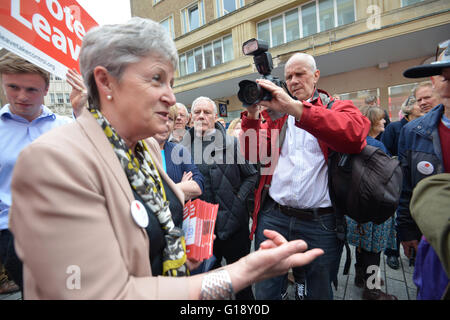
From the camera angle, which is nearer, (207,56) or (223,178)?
(223,178)

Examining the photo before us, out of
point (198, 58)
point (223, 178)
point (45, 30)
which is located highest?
point (198, 58)

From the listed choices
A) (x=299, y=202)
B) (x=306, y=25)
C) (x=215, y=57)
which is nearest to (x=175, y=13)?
(x=215, y=57)

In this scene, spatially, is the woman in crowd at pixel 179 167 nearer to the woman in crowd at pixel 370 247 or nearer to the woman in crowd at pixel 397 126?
the woman in crowd at pixel 370 247

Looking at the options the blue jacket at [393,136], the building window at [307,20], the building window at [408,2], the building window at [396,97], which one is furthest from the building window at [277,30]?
the blue jacket at [393,136]

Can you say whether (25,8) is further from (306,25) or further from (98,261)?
(306,25)

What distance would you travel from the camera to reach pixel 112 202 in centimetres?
79

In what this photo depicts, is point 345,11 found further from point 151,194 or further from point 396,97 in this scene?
point 151,194

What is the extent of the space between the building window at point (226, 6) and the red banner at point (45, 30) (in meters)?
14.0

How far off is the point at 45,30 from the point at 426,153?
9.95 feet

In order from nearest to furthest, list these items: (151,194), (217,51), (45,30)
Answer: (151,194), (45,30), (217,51)

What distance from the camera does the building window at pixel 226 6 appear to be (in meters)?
13.8

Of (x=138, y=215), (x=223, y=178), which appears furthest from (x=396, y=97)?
(x=138, y=215)

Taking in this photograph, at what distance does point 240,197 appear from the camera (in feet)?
8.21

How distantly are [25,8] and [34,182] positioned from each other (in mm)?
1701
